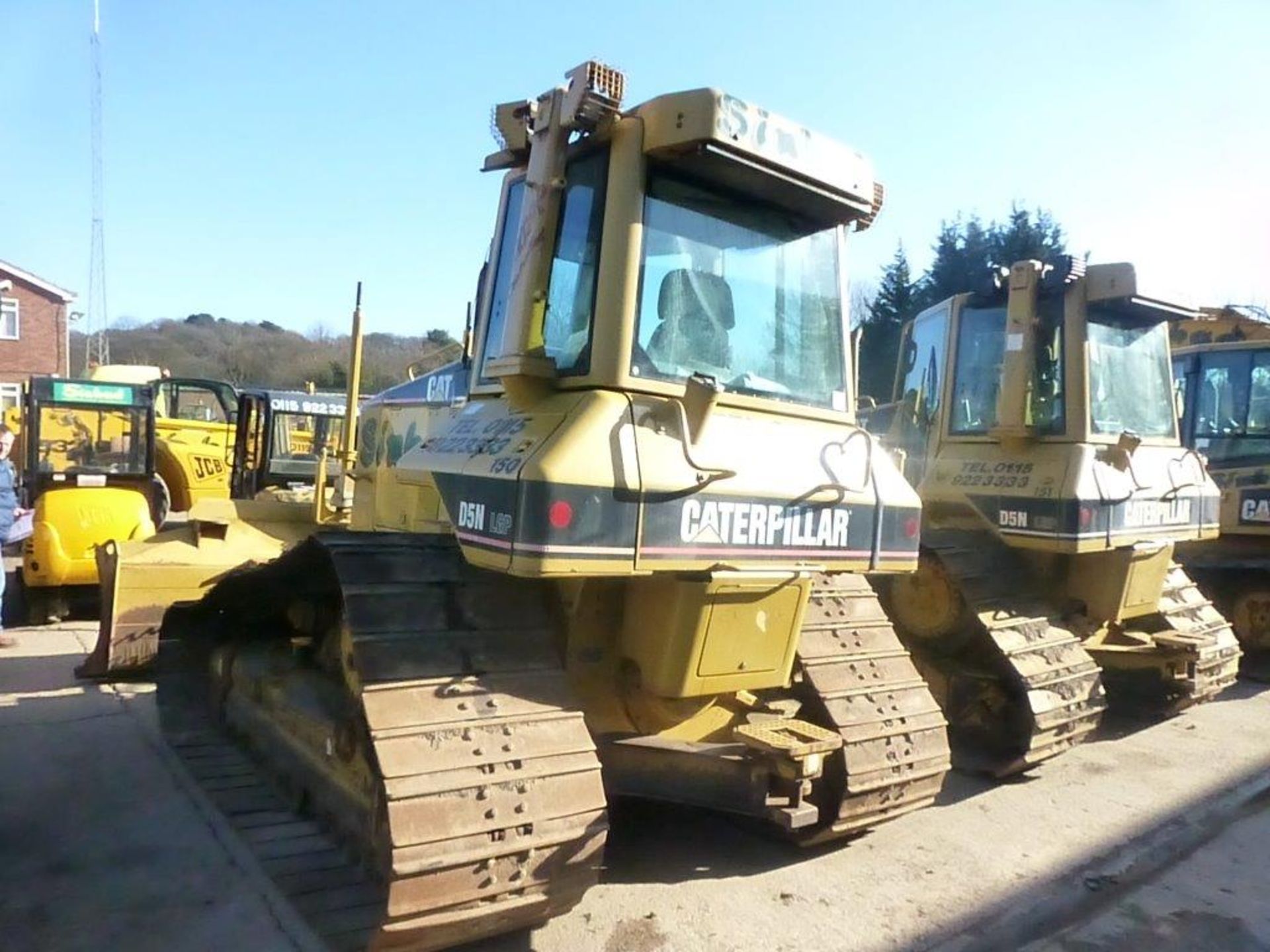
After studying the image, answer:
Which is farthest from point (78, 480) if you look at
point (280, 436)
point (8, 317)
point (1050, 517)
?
point (8, 317)

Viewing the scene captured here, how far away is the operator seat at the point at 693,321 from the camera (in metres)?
3.55

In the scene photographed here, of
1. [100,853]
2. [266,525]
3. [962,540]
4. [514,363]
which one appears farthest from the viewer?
[266,525]

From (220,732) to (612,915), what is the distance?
2770 mm

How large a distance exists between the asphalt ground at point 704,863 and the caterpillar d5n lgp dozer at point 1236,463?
340 cm

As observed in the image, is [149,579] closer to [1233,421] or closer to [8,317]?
[1233,421]

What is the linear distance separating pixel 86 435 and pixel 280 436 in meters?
2.45

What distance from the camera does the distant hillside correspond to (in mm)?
40656

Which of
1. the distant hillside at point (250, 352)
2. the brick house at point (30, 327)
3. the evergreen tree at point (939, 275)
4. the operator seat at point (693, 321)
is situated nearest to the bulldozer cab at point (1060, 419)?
the operator seat at point (693, 321)

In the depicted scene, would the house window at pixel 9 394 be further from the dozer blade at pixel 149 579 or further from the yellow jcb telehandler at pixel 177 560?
the dozer blade at pixel 149 579

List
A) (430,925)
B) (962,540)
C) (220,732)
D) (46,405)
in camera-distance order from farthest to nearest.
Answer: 1. (46,405)
2. (962,540)
3. (220,732)
4. (430,925)

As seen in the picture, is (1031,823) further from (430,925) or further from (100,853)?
(100,853)

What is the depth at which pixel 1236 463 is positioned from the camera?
9039mm

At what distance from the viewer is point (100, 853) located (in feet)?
13.3

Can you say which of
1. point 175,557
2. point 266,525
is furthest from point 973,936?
point 266,525
